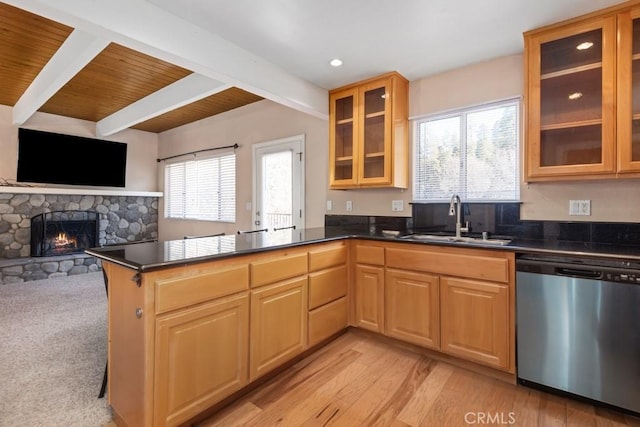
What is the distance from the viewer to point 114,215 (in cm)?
575

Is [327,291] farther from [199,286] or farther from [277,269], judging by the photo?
[199,286]

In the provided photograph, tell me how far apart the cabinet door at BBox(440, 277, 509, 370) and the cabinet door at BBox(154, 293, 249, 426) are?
1429 mm

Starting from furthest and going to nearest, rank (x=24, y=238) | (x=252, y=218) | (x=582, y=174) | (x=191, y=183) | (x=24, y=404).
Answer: (x=191, y=183)
(x=24, y=238)
(x=252, y=218)
(x=582, y=174)
(x=24, y=404)

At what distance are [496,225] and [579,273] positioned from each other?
0.89m

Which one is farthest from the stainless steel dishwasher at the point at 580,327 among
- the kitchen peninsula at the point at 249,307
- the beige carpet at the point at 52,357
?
the beige carpet at the point at 52,357

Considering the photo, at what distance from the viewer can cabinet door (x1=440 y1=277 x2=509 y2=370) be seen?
82.4 inches

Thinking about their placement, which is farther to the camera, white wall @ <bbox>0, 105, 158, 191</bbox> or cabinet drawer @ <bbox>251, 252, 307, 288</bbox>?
white wall @ <bbox>0, 105, 158, 191</bbox>

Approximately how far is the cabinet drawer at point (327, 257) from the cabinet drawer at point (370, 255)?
123mm

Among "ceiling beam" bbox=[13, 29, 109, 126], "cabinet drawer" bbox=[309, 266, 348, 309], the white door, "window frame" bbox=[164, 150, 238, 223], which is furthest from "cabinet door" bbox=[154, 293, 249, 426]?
"window frame" bbox=[164, 150, 238, 223]

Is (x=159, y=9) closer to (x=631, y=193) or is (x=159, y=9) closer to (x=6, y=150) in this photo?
(x=631, y=193)

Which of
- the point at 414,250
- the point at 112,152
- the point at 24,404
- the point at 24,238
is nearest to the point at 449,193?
the point at 414,250

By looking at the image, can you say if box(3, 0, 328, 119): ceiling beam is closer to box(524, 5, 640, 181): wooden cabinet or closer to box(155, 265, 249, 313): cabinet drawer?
box(155, 265, 249, 313): cabinet drawer

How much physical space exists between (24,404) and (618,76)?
4.11m

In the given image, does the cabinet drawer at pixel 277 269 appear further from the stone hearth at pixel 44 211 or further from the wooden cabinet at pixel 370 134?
the stone hearth at pixel 44 211
